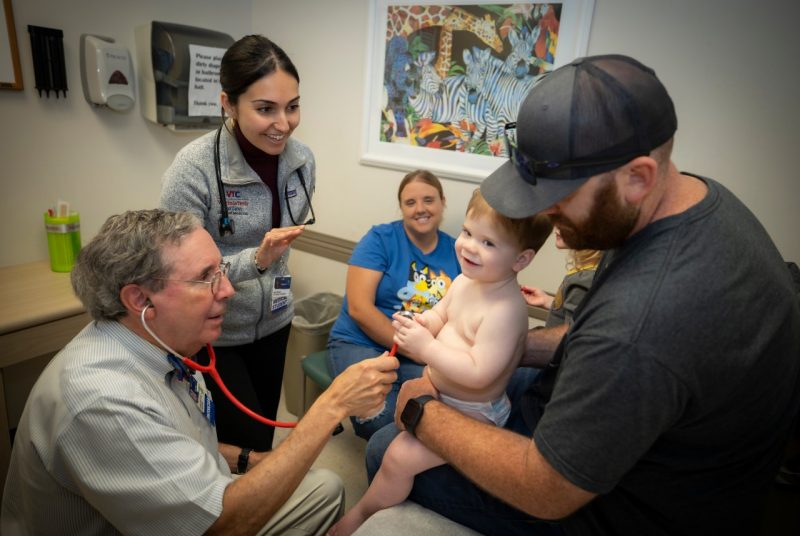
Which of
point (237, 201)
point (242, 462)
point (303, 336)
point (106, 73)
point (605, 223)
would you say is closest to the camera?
point (605, 223)

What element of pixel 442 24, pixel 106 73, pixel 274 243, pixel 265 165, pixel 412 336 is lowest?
pixel 412 336

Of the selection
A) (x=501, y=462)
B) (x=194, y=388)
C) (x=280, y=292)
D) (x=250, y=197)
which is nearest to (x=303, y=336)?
(x=280, y=292)

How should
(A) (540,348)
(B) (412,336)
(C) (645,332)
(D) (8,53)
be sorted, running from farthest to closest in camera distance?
(D) (8,53) < (A) (540,348) < (B) (412,336) < (C) (645,332)

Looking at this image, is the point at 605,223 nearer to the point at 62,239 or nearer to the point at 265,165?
the point at 265,165

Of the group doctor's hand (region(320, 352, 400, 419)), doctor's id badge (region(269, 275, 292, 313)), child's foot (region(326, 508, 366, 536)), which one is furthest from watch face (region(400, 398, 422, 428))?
doctor's id badge (region(269, 275, 292, 313))

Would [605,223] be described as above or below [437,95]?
below

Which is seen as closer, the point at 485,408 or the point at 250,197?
the point at 485,408

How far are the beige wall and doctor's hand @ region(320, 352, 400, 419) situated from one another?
1.35 m

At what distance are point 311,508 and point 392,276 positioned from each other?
3.41ft

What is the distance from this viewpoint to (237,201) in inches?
65.6

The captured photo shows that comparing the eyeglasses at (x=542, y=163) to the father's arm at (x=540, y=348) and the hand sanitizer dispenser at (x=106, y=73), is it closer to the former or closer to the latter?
the father's arm at (x=540, y=348)

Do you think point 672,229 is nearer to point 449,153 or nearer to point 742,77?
point 742,77

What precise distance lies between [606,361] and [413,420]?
518mm

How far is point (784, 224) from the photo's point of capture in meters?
1.86
